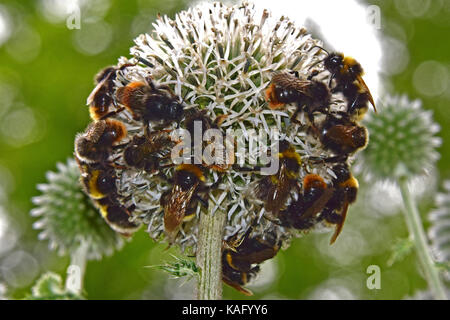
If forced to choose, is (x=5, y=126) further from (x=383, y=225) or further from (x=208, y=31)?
(x=208, y=31)

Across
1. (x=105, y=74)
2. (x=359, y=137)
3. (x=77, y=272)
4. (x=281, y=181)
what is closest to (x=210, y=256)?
(x=281, y=181)

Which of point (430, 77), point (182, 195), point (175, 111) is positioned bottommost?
point (182, 195)

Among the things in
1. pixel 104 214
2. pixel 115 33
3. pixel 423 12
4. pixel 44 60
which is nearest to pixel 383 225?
pixel 423 12

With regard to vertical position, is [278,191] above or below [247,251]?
above

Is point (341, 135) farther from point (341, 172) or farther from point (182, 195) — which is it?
point (182, 195)

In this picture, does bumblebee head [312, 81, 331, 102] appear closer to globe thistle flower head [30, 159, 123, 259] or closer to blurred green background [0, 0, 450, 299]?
globe thistle flower head [30, 159, 123, 259]

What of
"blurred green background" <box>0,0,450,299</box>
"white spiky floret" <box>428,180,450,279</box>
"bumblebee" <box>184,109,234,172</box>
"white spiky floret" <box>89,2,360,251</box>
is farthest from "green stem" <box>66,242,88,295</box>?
"blurred green background" <box>0,0,450,299</box>
